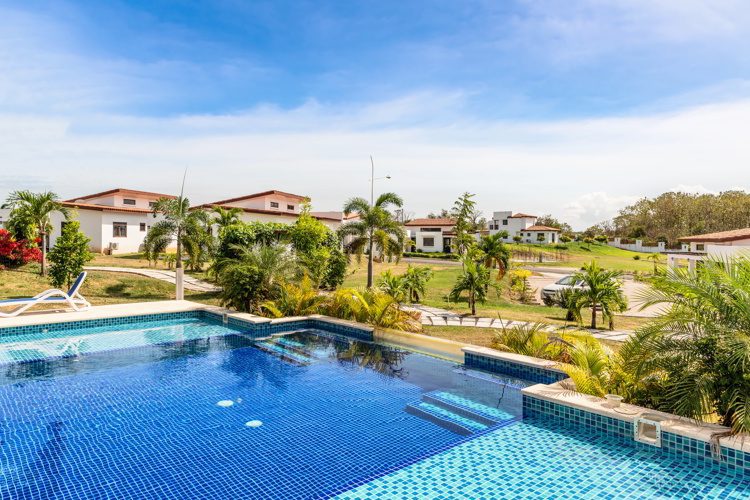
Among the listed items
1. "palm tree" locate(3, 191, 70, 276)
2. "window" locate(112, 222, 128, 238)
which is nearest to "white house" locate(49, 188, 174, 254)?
"window" locate(112, 222, 128, 238)

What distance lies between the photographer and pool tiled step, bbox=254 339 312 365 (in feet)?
27.5

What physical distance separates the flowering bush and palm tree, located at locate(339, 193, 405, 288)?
1217 centimetres

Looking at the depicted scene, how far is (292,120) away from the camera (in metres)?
16.6

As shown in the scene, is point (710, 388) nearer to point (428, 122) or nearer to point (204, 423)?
point (204, 423)

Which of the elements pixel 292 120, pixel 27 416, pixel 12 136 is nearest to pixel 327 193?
pixel 292 120

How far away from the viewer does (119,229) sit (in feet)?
95.3

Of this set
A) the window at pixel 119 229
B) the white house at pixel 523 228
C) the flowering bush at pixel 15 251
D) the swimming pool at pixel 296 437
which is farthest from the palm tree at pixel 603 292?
the white house at pixel 523 228

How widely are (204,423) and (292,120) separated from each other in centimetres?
1303

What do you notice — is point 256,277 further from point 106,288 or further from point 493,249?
point 493,249

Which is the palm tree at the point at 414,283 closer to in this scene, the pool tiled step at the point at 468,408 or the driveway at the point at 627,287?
the driveway at the point at 627,287

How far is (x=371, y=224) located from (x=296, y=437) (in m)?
13.9

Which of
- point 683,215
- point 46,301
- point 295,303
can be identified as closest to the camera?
point 46,301

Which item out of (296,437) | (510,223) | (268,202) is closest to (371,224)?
(296,437)

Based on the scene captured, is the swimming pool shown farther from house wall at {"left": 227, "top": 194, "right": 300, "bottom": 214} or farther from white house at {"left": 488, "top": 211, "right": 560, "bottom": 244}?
white house at {"left": 488, "top": 211, "right": 560, "bottom": 244}
